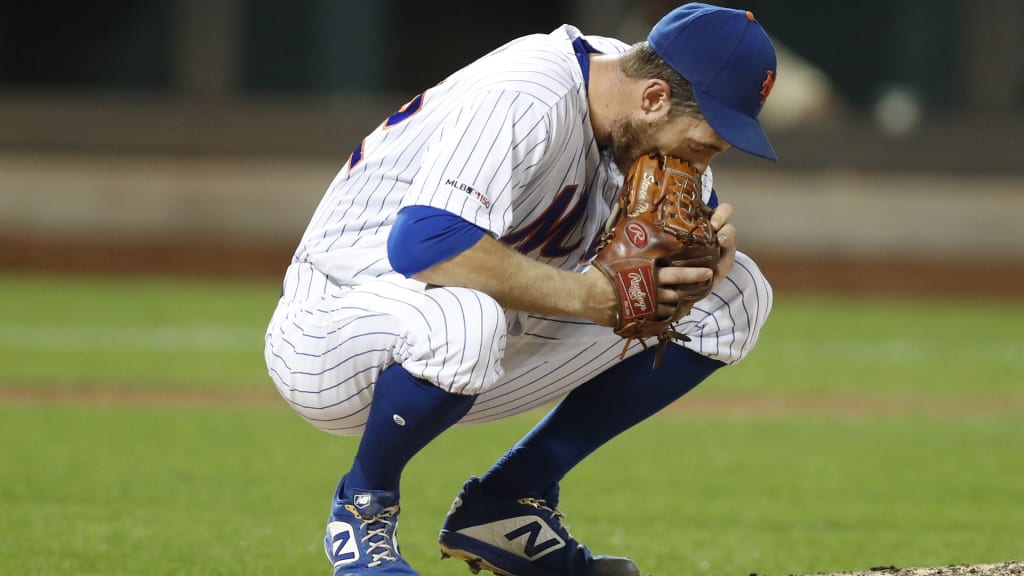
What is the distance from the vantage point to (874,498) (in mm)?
4762

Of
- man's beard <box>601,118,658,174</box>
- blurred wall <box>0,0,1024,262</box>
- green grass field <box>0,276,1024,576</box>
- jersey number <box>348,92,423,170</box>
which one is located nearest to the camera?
man's beard <box>601,118,658,174</box>

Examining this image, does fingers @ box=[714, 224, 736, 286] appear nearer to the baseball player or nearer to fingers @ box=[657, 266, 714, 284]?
the baseball player

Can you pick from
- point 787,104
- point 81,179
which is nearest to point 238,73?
point 81,179

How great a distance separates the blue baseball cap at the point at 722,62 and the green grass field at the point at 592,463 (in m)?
1.17

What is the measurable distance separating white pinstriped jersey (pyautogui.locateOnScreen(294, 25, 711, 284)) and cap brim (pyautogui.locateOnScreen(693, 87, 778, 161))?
26 centimetres

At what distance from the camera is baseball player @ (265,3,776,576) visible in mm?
2693

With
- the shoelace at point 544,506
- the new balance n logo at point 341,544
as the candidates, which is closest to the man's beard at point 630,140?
the shoelace at point 544,506

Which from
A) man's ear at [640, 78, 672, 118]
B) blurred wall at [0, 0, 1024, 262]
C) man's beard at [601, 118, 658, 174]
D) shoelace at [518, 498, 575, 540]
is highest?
blurred wall at [0, 0, 1024, 262]

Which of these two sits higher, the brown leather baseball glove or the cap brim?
the cap brim

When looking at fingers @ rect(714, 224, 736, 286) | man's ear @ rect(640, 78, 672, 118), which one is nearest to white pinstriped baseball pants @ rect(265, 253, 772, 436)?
fingers @ rect(714, 224, 736, 286)

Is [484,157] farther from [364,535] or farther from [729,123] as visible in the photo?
[364,535]

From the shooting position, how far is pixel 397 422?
2.74 metres

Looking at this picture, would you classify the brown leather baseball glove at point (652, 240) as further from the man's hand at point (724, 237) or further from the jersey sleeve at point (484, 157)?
the jersey sleeve at point (484, 157)

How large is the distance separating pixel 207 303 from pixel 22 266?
8.00ft
